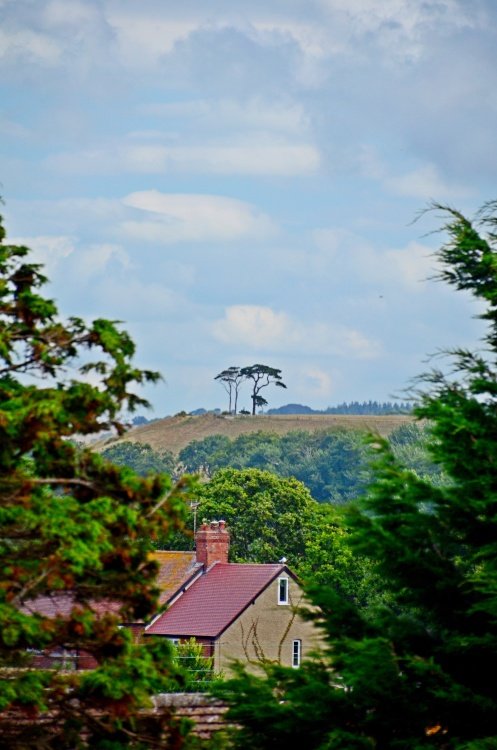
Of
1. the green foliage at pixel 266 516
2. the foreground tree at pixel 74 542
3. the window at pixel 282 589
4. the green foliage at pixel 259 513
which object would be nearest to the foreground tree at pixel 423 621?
the foreground tree at pixel 74 542

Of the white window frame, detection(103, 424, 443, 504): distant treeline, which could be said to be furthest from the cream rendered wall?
detection(103, 424, 443, 504): distant treeline

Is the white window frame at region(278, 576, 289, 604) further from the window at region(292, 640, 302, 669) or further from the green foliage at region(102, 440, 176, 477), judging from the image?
the green foliage at region(102, 440, 176, 477)

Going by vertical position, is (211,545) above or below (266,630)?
above

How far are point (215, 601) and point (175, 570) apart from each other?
4.34 m

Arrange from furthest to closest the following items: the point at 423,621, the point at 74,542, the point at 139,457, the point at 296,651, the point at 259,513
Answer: the point at 139,457, the point at 259,513, the point at 296,651, the point at 423,621, the point at 74,542

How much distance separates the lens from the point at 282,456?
18250cm

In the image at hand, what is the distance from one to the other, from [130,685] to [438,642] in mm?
3672

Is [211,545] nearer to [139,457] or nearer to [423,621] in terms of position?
[423,621]

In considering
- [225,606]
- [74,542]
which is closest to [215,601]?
[225,606]

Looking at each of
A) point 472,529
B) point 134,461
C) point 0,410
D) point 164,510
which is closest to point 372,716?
point 472,529

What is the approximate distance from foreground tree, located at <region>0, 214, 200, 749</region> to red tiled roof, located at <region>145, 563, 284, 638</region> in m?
48.0

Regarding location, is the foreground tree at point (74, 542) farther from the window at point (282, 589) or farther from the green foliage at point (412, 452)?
the window at point (282, 589)

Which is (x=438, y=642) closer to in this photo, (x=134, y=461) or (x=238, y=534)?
(x=238, y=534)

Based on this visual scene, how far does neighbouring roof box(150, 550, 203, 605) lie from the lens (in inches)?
2566
